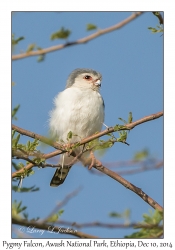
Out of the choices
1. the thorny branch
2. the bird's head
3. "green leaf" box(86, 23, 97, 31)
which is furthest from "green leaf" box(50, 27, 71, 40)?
the bird's head

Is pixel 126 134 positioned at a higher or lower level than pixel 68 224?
higher

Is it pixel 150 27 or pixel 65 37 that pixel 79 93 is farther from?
pixel 65 37

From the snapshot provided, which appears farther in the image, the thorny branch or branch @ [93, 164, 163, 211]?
branch @ [93, 164, 163, 211]

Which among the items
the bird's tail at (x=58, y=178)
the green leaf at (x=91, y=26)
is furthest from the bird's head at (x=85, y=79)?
the green leaf at (x=91, y=26)

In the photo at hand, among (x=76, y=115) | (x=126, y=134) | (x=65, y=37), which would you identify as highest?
(x=76, y=115)

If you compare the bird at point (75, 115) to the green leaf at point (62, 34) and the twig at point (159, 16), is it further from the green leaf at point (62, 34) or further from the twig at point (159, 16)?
the green leaf at point (62, 34)

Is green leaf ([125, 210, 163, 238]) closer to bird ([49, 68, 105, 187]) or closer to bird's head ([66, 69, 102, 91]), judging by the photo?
bird ([49, 68, 105, 187])

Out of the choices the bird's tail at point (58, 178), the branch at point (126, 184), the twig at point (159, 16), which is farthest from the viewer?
the bird's tail at point (58, 178)
